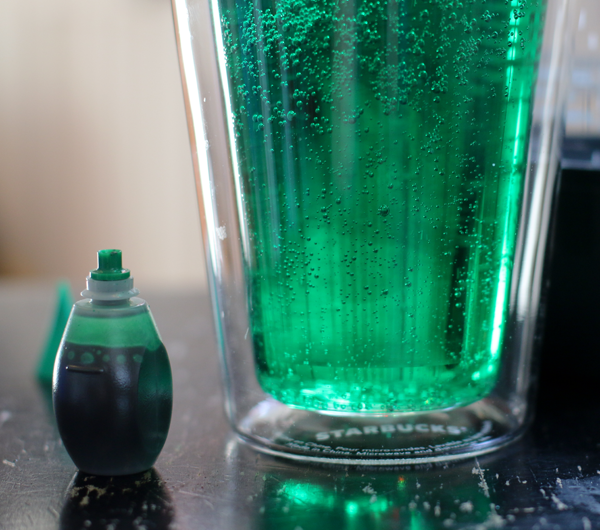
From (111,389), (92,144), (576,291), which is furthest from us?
(92,144)

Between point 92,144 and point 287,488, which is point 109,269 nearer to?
point 287,488

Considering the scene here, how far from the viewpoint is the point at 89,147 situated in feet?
8.08

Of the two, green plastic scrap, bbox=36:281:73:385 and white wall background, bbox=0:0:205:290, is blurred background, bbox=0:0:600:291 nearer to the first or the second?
white wall background, bbox=0:0:205:290

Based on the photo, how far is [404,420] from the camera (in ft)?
1.18

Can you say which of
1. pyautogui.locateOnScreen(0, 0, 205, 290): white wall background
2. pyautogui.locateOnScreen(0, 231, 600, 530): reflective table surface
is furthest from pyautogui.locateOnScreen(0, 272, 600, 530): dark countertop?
pyautogui.locateOnScreen(0, 0, 205, 290): white wall background

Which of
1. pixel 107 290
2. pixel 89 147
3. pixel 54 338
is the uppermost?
pixel 107 290

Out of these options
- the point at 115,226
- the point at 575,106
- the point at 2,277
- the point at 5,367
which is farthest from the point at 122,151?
the point at 575,106

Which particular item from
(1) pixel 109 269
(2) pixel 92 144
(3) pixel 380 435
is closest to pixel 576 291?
(3) pixel 380 435

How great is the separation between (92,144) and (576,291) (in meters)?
2.25

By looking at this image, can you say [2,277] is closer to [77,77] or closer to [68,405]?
[77,77]

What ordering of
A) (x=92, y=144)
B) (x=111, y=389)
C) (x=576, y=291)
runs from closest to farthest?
1. (x=111, y=389)
2. (x=576, y=291)
3. (x=92, y=144)

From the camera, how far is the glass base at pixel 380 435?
348 millimetres

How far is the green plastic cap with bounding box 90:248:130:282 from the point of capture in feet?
1.07

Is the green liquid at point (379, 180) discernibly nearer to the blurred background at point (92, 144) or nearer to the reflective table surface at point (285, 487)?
the reflective table surface at point (285, 487)
